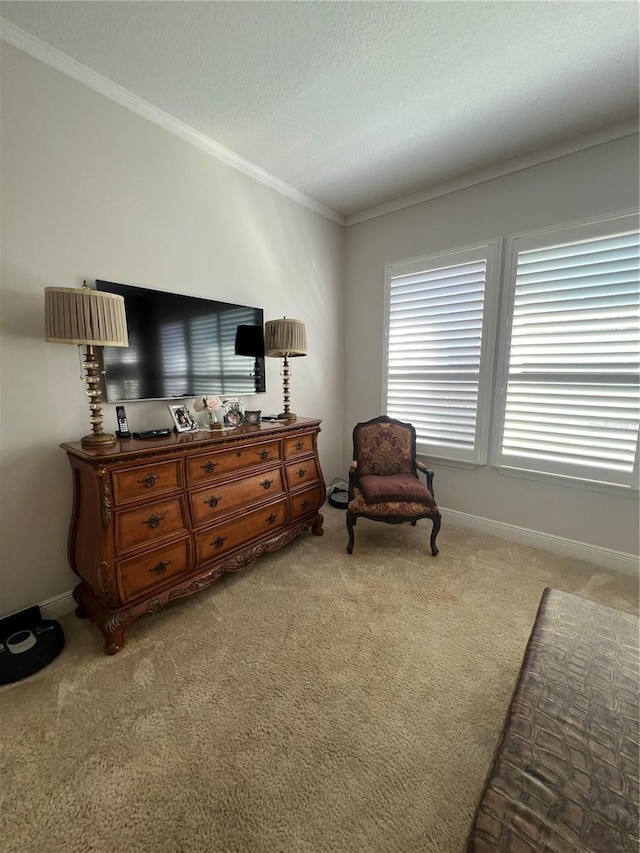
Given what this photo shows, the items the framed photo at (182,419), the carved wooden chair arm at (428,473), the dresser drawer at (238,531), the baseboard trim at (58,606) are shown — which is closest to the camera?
the baseboard trim at (58,606)

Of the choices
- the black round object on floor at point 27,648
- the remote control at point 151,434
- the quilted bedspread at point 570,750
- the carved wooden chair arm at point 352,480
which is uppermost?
the remote control at point 151,434

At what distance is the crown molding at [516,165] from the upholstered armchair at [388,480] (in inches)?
79.3

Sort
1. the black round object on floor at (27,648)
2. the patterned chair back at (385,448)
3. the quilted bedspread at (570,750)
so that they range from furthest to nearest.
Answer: the patterned chair back at (385,448)
the black round object on floor at (27,648)
the quilted bedspread at (570,750)

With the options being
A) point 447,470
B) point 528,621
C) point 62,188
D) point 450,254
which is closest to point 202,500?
point 62,188

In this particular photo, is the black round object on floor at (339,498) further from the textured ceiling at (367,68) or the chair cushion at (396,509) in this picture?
the textured ceiling at (367,68)

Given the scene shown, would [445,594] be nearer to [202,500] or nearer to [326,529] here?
[326,529]

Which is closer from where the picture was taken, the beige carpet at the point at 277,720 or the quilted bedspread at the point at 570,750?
the quilted bedspread at the point at 570,750

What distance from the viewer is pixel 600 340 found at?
2389mm

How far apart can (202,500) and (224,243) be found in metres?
1.94

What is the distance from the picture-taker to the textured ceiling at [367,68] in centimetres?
158

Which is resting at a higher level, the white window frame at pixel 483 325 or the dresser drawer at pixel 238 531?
the white window frame at pixel 483 325

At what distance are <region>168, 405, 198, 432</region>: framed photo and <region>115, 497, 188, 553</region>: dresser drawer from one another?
1.73ft

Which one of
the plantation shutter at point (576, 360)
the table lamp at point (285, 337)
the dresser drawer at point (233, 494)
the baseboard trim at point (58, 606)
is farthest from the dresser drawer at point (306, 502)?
the plantation shutter at point (576, 360)

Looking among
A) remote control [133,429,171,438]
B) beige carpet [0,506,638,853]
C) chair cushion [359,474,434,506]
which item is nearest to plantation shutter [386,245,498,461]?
chair cushion [359,474,434,506]
